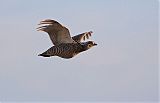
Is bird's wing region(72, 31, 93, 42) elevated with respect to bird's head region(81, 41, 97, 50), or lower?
elevated

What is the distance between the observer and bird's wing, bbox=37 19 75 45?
11508 millimetres

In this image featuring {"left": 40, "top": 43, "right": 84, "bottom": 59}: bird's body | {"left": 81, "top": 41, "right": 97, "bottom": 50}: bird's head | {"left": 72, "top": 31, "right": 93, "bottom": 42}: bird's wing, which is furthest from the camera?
{"left": 72, "top": 31, "right": 93, "bottom": 42}: bird's wing

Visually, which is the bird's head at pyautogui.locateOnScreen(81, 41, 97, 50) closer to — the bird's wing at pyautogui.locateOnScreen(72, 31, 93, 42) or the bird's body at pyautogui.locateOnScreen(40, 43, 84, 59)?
the bird's body at pyautogui.locateOnScreen(40, 43, 84, 59)

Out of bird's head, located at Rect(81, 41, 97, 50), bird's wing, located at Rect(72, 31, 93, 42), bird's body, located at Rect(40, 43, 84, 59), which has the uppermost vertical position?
bird's wing, located at Rect(72, 31, 93, 42)

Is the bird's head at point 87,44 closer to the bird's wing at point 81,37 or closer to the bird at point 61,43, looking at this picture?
the bird at point 61,43

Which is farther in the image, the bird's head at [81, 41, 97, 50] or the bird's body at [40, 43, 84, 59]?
the bird's head at [81, 41, 97, 50]

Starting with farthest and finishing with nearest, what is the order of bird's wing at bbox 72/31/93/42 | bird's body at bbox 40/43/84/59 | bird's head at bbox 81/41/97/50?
bird's wing at bbox 72/31/93/42
bird's head at bbox 81/41/97/50
bird's body at bbox 40/43/84/59

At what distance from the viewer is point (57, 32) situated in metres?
11.8

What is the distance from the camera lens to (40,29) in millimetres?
11664

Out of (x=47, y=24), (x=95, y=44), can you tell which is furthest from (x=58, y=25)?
Result: (x=95, y=44)

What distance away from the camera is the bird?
11.2 m

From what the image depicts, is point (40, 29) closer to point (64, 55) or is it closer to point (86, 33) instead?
point (64, 55)

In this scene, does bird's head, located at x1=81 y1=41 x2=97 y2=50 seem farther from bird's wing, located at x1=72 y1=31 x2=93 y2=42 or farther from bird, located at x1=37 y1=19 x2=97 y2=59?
→ bird's wing, located at x1=72 y1=31 x2=93 y2=42

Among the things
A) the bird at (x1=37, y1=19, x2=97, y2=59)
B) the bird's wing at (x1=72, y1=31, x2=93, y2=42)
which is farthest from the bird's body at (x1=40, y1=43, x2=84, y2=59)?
the bird's wing at (x1=72, y1=31, x2=93, y2=42)
